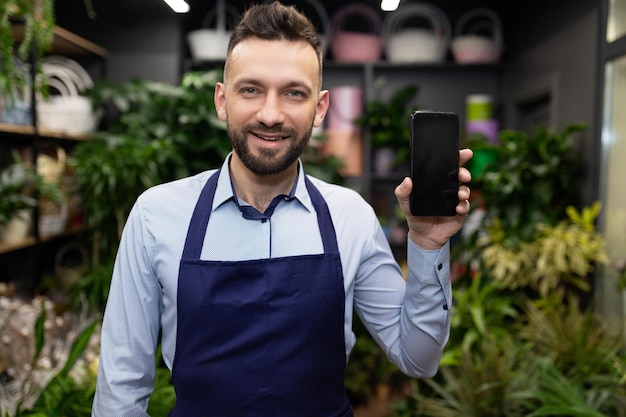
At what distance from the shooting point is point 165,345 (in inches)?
47.4

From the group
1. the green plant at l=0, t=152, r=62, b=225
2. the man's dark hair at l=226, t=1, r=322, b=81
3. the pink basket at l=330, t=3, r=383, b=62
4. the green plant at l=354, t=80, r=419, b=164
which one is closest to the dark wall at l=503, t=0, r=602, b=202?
the green plant at l=354, t=80, r=419, b=164

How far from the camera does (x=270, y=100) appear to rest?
3.64ft

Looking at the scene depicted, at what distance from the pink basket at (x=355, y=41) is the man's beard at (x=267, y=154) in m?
3.28

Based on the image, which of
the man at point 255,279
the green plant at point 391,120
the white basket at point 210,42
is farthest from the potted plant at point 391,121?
the man at point 255,279

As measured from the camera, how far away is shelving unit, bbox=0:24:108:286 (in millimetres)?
2992

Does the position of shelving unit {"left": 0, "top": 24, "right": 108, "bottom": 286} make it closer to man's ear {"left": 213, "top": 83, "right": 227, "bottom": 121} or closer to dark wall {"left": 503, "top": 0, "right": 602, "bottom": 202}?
man's ear {"left": 213, "top": 83, "right": 227, "bottom": 121}

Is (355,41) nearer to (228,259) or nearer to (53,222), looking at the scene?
(53,222)

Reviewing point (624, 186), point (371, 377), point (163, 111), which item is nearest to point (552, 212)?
point (624, 186)

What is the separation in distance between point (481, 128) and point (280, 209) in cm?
317

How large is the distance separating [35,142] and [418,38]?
2.62m

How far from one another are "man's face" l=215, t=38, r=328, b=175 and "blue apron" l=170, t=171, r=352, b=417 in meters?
0.22

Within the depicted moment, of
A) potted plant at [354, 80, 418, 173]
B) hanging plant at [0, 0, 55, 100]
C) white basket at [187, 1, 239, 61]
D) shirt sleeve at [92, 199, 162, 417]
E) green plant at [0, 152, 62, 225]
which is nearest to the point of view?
shirt sleeve at [92, 199, 162, 417]

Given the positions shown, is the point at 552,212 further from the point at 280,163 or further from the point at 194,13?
the point at 194,13

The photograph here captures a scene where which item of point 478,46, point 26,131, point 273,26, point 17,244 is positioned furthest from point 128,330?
point 478,46
